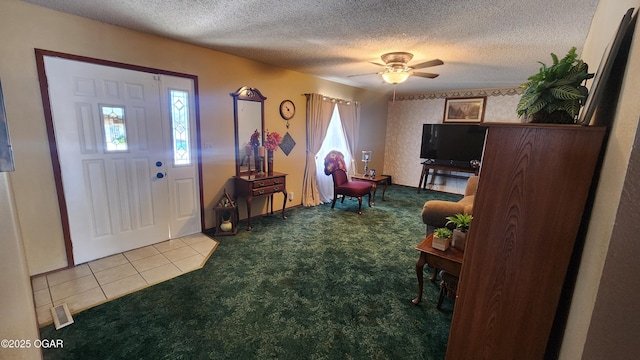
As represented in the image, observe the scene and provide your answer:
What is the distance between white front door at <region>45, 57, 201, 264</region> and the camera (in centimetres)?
251

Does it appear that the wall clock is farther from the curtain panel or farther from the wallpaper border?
the wallpaper border

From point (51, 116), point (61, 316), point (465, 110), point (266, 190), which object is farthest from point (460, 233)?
point (465, 110)

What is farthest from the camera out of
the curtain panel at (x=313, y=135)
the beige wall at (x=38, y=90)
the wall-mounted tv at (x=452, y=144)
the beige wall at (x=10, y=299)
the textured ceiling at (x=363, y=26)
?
the wall-mounted tv at (x=452, y=144)

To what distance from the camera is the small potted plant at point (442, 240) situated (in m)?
1.97

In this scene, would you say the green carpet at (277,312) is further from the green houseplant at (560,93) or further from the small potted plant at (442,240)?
the green houseplant at (560,93)

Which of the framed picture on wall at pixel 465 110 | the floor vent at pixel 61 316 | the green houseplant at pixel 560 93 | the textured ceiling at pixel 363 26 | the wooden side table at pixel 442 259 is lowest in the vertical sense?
the floor vent at pixel 61 316

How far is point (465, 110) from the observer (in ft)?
19.5

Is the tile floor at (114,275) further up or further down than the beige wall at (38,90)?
further down

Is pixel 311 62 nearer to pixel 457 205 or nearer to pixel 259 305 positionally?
pixel 457 205

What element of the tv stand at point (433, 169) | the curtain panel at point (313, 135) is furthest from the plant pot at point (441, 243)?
the tv stand at point (433, 169)

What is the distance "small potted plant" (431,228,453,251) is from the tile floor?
2326mm

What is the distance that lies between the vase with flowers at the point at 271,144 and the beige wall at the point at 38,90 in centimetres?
50

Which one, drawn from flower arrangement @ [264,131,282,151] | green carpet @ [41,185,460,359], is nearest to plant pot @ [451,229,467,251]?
green carpet @ [41,185,460,359]

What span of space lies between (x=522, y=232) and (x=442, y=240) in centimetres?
89
